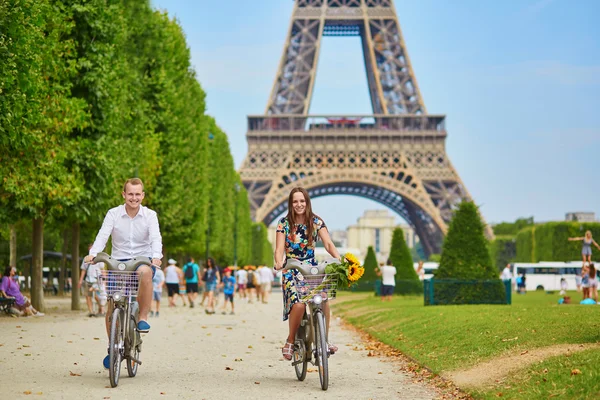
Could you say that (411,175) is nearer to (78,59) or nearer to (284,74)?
(284,74)

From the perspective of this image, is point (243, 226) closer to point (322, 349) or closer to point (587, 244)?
point (587, 244)

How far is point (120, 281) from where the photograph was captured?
10000 millimetres

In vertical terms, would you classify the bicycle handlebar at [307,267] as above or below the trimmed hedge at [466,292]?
above

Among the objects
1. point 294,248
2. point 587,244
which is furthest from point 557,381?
point 587,244

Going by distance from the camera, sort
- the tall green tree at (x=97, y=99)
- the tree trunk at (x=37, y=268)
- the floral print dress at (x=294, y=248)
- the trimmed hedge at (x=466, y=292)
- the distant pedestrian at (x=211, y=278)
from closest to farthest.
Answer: the floral print dress at (x=294, y=248) → the trimmed hedge at (x=466, y=292) → the tall green tree at (x=97, y=99) → the tree trunk at (x=37, y=268) → the distant pedestrian at (x=211, y=278)

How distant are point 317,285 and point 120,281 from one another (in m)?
1.96

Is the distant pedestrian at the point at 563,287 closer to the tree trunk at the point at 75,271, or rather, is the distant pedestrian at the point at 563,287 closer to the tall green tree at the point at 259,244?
the tree trunk at the point at 75,271

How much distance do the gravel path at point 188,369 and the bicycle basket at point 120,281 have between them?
959 millimetres

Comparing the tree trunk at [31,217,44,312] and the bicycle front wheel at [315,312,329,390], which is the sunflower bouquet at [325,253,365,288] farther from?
the tree trunk at [31,217,44,312]

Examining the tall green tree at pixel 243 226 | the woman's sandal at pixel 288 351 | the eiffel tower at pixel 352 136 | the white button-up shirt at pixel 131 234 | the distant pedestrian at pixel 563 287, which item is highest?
the eiffel tower at pixel 352 136

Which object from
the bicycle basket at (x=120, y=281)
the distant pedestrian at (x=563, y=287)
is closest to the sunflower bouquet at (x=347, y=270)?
the bicycle basket at (x=120, y=281)

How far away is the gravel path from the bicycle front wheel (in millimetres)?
151

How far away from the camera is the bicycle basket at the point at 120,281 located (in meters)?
9.95

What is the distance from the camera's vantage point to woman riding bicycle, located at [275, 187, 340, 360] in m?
10.2
